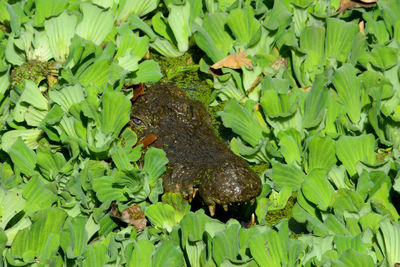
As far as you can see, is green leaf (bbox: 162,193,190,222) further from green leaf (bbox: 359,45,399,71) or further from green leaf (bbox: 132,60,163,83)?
green leaf (bbox: 359,45,399,71)

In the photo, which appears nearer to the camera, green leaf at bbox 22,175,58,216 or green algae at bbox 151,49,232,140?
green leaf at bbox 22,175,58,216

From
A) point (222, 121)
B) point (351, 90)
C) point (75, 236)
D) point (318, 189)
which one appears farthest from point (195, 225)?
point (351, 90)

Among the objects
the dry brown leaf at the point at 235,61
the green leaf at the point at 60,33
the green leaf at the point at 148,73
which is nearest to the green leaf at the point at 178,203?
the green leaf at the point at 148,73

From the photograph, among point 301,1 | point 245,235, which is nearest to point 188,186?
point 245,235

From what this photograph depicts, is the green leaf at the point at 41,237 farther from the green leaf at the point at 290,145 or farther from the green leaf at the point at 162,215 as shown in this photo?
the green leaf at the point at 290,145

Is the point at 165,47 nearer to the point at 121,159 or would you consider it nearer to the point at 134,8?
the point at 134,8

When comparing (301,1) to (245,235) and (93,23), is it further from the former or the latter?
(245,235)

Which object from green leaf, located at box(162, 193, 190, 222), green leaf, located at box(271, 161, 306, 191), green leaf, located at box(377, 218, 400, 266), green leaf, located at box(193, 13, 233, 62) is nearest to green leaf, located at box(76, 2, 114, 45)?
green leaf, located at box(193, 13, 233, 62)
